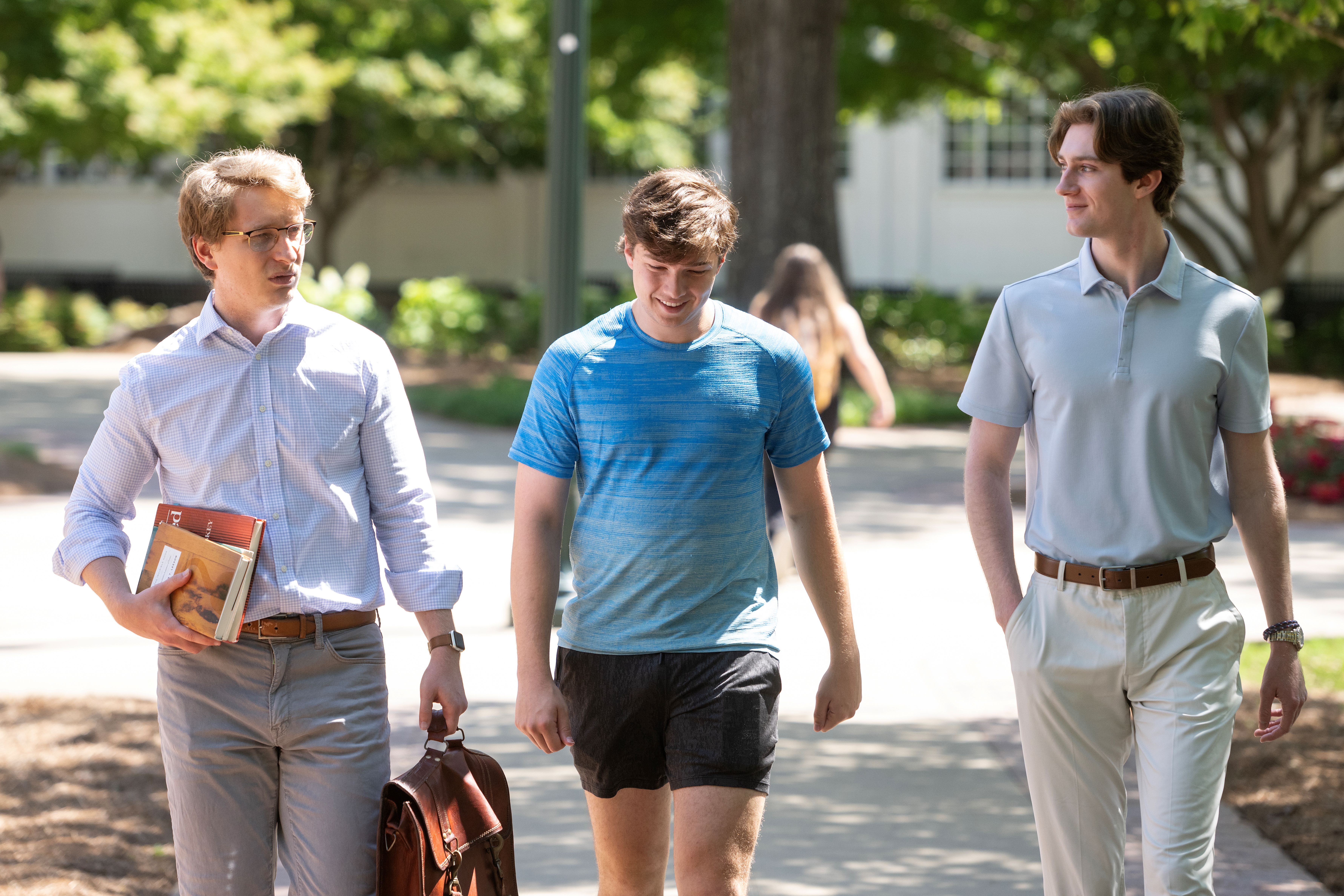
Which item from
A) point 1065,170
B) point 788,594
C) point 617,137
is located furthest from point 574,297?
point 617,137

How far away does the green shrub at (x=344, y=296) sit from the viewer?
25.0 metres

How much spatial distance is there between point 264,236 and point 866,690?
14.6ft

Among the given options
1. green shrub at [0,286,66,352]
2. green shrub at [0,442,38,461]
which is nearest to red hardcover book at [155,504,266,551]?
green shrub at [0,442,38,461]

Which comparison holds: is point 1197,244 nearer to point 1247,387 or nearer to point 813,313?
point 813,313

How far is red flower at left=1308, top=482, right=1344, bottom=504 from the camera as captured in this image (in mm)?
12391

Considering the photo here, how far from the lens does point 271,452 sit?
291cm

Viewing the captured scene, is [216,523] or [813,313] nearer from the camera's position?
[216,523]

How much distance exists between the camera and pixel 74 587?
8812 millimetres

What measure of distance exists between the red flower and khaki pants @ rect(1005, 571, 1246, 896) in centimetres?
1008

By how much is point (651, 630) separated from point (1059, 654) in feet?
2.77

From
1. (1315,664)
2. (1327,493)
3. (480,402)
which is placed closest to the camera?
(1315,664)

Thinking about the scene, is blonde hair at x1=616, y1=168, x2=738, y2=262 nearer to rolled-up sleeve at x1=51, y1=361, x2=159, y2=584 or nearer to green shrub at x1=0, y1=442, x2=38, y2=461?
rolled-up sleeve at x1=51, y1=361, x2=159, y2=584

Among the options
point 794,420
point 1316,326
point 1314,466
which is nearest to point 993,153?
point 1316,326

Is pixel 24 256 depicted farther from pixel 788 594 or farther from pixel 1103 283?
pixel 1103 283
